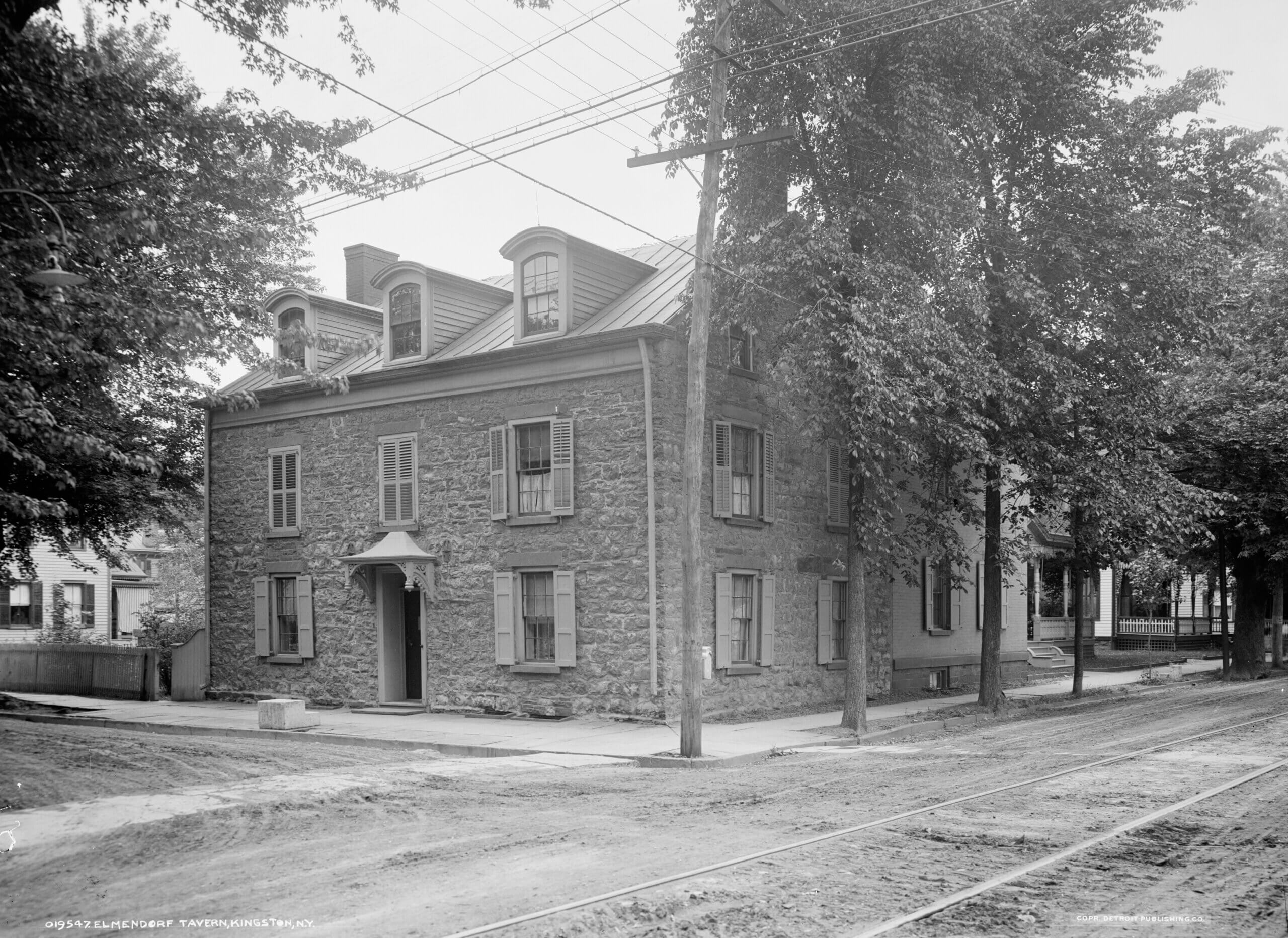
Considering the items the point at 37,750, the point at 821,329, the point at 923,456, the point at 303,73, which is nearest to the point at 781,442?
the point at 923,456

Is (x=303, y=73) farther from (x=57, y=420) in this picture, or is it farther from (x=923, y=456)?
(x=923, y=456)

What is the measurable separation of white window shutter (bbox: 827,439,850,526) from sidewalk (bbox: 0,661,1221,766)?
12.9 feet

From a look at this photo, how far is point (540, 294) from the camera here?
2067cm

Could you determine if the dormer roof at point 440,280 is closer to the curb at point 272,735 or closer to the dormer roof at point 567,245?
the dormer roof at point 567,245

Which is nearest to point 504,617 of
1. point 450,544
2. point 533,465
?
point 450,544

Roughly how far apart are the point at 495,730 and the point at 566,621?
2351 millimetres

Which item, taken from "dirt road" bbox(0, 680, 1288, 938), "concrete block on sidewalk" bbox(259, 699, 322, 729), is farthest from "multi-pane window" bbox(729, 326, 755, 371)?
"concrete block on sidewalk" bbox(259, 699, 322, 729)

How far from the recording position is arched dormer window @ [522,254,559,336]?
20.5m

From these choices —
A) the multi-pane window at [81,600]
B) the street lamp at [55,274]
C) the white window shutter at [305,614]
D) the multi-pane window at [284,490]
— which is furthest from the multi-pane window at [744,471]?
the multi-pane window at [81,600]

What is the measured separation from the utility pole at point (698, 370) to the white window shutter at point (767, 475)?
19.4ft

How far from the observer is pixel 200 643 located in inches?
989

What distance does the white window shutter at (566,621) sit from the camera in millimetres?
19250

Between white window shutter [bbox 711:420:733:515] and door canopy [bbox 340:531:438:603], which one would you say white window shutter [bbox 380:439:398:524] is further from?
white window shutter [bbox 711:420:733:515]

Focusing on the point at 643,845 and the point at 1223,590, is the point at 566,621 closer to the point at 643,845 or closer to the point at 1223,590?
the point at 643,845
